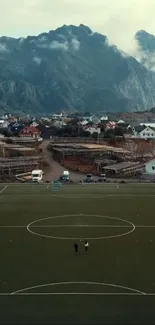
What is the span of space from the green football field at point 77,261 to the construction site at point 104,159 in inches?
788

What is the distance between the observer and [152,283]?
72.0 ft

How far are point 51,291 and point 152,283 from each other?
4661 millimetres

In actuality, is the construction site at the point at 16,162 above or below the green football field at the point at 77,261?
above

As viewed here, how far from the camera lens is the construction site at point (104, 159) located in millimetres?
65688

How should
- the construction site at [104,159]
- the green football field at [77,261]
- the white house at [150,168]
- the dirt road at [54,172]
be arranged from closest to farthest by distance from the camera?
the green football field at [77,261] < the white house at [150,168] < the dirt road at [54,172] < the construction site at [104,159]

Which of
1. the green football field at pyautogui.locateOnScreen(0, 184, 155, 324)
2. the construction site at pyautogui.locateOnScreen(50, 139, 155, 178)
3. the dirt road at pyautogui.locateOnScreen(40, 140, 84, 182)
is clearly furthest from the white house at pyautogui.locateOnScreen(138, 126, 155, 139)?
the green football field at pyautogui.locateOnScreen(0, 184, 155, 324)

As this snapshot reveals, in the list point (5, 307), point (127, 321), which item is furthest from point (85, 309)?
point (5, 307)

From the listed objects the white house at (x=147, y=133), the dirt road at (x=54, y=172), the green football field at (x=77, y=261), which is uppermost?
the white house at (x=147, y=133)

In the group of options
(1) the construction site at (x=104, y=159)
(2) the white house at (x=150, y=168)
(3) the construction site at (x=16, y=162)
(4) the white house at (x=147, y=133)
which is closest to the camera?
(2) the white house at (x=150, y=168)

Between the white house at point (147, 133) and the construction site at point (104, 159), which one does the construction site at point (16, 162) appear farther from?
the white house at point (147, 133)

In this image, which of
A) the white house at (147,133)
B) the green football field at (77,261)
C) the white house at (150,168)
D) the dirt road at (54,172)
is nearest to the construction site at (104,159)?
the dirt road at (54,172)

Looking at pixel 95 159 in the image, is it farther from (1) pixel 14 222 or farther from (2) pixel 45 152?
(1) pixel 14 222

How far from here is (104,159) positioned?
75062 millimetres

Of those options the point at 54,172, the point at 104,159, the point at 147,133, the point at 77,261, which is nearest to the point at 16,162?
the point at 54,172
